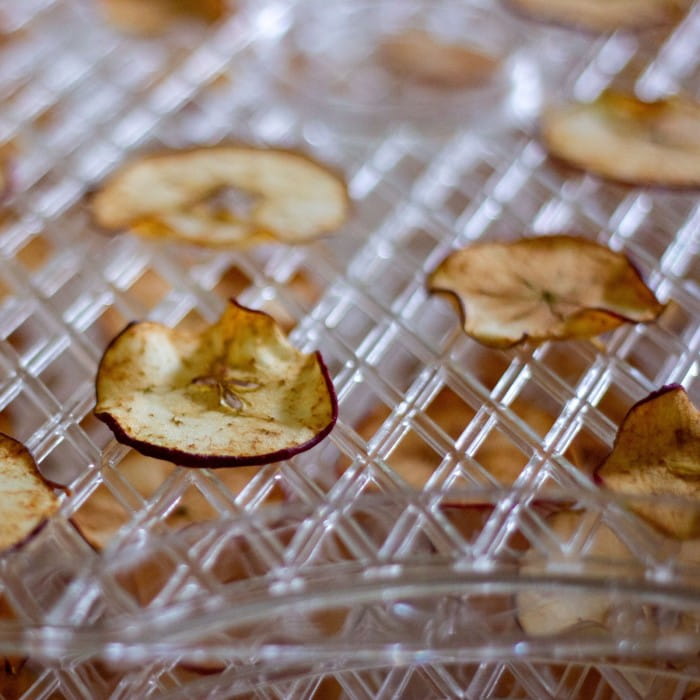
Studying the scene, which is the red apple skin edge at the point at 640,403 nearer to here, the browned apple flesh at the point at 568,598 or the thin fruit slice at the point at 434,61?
the browned apple flesh at the point at 568,598

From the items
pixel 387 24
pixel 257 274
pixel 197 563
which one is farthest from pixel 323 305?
pixel 387 24

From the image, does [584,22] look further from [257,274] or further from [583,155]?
[257,274]

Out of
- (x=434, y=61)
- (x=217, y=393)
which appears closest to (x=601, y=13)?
(x=434, y=61)

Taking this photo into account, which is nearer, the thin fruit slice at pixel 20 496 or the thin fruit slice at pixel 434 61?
the thin fruit slice at pixel 20 496

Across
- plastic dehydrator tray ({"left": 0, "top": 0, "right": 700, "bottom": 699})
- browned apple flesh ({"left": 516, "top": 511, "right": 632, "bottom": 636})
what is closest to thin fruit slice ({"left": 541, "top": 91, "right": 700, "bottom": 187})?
plastic dehydrator tray ({"left": 0, "top": 0, "right": 700, "bottom": 699})

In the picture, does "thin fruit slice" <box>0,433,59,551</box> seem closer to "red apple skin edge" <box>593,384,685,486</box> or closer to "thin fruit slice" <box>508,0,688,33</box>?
"red apple skin edge" <box>593,384,685,486</box>

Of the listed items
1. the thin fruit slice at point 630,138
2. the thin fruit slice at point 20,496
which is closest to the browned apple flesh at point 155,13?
the thin fruit slice at point 630,138

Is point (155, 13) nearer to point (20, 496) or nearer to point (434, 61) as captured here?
point (434, 61)
